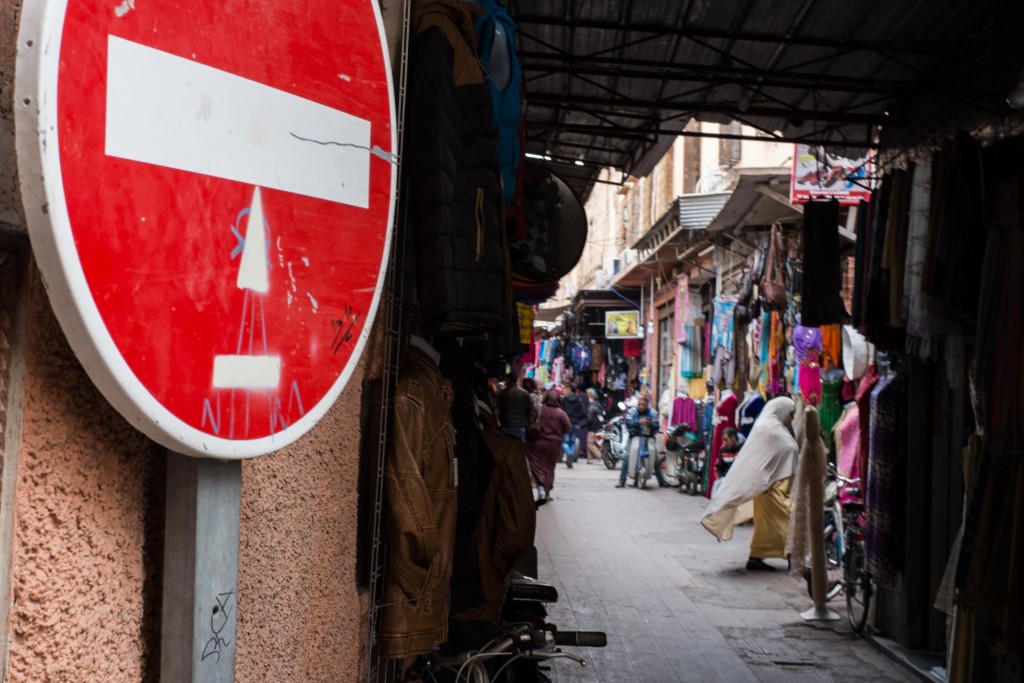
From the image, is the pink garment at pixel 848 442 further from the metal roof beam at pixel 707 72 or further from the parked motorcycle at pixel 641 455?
the parked motorcycle at pixel 641 455

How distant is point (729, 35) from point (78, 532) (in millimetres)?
6834

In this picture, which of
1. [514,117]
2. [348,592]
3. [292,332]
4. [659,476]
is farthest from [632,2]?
[659,476]

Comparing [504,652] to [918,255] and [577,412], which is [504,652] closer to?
[918,255]

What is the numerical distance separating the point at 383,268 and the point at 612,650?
6.69m

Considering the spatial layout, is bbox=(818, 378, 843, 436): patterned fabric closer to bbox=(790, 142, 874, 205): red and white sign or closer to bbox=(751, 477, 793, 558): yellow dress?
bbox=(751, 477, 793, 558): yellow dress

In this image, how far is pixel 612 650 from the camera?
7691 mm

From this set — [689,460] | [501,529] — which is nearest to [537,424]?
[689,460]

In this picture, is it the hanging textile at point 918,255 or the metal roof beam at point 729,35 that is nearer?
the hanging textile at point 918,255

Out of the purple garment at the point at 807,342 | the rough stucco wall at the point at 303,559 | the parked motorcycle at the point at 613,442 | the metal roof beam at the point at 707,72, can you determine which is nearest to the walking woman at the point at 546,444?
the purple garment at the point at 807,342

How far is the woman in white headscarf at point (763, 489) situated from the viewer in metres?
10.9

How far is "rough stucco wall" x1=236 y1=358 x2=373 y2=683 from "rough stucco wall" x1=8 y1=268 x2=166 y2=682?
0.31 metres

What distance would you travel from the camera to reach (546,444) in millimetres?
15734

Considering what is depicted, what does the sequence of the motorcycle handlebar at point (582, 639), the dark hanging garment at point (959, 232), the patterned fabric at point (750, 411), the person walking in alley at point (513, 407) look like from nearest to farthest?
1. the motorcycle handlebar at point (582, 639)
2. the dark hanging garment at point (959, 232)
3. the person walking in alley at point (513, 407)
4. the patterned fabric at point (750, 411)

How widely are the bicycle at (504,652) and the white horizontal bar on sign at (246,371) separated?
206 cm
